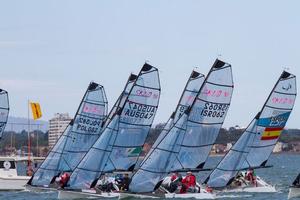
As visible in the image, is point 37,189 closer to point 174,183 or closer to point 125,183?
point 125,183

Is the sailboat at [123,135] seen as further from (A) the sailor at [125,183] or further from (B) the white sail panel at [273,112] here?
(B) the white sail panel at [273,112]

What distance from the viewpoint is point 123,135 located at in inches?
1957

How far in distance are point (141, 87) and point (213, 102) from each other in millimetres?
3606

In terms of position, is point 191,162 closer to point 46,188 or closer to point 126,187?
point 126,187

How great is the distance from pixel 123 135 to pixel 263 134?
27.7ft

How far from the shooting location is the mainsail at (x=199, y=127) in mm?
47594

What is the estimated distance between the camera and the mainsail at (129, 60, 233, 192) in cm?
4759

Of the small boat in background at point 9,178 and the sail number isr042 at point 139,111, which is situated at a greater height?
the sail number isr042 at point 139,111

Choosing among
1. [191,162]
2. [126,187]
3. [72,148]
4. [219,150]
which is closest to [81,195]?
[126,187]

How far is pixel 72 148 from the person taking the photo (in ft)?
185

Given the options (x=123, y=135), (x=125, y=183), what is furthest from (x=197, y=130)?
(x=125, y=183)

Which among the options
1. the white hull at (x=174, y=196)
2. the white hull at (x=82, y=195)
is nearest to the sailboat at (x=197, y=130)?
the white hull at (x=174, y=196)

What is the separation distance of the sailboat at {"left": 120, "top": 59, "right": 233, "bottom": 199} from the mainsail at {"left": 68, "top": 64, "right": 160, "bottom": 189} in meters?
1.95

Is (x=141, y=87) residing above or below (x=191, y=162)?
above
